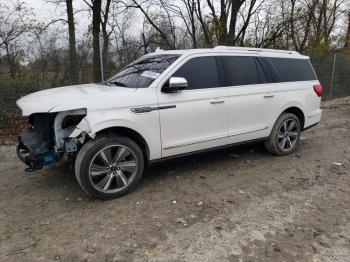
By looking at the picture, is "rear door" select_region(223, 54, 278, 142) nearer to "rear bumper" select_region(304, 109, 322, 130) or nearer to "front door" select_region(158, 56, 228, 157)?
"front door" select_region(158, 56, 228, 157)

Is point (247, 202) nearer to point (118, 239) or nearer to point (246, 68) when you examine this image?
point (118, 239)

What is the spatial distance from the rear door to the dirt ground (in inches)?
25.3

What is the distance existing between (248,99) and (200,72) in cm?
97

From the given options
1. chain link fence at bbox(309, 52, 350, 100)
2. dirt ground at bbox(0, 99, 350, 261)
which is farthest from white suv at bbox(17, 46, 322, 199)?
chain link fence at bbox(309, 52, 350, 100)

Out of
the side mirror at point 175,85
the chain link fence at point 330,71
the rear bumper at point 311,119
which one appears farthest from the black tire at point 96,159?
the chain link fence at point 330,71

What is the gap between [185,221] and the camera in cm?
341

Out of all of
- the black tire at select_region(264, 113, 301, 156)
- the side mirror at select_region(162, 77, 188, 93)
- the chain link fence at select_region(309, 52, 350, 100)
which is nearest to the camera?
the side mirror at select_region(162, 77, 188, 93)

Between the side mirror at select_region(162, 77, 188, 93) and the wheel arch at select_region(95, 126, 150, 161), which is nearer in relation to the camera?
the wheel arch at select_region(95, 126, 150, 161)

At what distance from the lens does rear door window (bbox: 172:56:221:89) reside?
430cm

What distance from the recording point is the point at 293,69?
5.63 metres

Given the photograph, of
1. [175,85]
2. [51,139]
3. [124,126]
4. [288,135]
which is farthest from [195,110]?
[288,135]

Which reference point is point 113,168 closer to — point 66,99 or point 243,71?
point 66,99

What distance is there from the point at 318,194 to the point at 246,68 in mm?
2205

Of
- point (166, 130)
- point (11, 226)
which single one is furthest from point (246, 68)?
point (11, 226)
